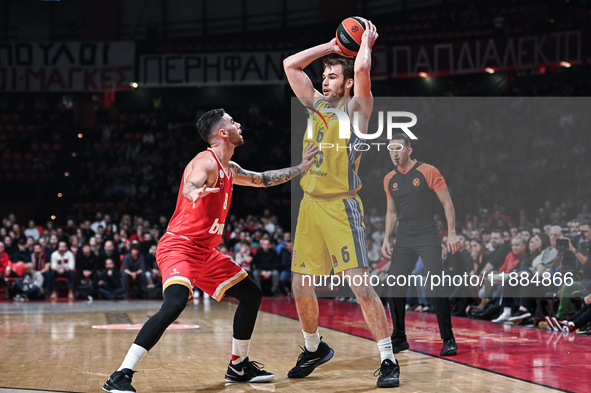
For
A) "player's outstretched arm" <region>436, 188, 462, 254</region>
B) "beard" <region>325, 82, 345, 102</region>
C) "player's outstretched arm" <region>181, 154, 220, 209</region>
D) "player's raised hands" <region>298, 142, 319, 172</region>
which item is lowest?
"player's outstretched arm" <region>436, 188, 462, 254</region>

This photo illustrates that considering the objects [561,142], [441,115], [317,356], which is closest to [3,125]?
[441,115]

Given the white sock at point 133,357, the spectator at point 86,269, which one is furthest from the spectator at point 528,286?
the spectator at point 86,269

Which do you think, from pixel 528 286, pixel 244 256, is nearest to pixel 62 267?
pixel 244 256

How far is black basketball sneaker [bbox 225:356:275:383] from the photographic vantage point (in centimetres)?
451

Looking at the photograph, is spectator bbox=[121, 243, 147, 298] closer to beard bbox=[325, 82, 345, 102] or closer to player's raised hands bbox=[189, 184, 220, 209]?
beard bbox=[325, 82, 345, 102]

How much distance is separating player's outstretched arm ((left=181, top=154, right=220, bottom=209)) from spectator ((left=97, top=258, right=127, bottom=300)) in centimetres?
979

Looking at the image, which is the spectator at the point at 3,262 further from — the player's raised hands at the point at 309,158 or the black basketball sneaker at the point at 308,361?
the player's raised hands at the point at 309,158

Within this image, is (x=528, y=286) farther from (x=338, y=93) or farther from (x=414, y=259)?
(x=338, y=93)

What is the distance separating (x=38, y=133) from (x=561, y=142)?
16.3 m

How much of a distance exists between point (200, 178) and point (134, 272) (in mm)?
10017

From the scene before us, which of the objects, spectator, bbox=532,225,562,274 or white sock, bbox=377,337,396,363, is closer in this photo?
white sock, bbox=377,337,396,363

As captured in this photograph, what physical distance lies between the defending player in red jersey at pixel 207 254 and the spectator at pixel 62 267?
9.88 meters

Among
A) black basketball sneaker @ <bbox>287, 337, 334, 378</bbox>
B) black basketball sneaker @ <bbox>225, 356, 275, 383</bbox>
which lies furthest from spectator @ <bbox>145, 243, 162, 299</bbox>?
black basketball sneaker @ <bbox>225, 356, 275, 383</bbox>

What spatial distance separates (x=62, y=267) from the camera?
45.0ft
